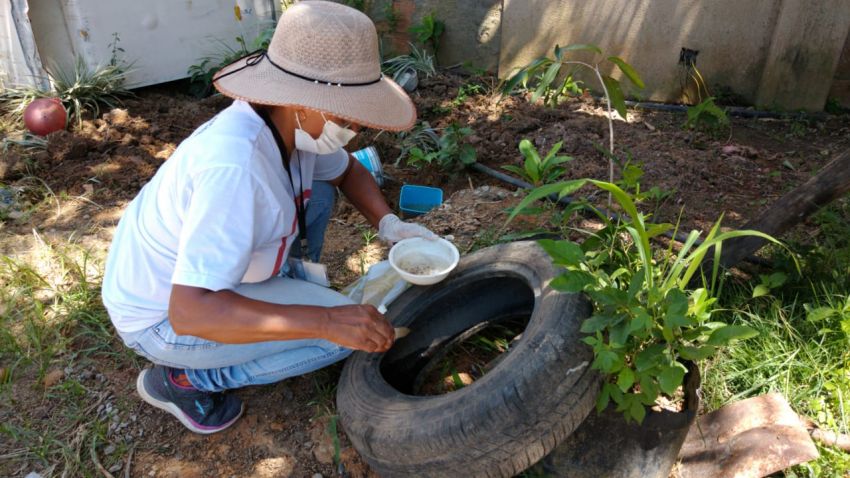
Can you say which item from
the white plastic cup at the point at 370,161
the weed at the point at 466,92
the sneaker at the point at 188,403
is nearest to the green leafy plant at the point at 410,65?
the weed at the point at 466,92

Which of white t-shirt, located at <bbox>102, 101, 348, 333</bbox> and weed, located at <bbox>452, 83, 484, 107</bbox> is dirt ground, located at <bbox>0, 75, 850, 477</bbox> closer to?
weed, located at <bbox>452, 83, 484, 107</bbox>

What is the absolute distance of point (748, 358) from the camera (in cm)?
221

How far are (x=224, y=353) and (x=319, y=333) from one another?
0.46 m

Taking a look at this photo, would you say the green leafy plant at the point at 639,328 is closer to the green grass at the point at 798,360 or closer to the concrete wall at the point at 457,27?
the green grass at the point at 798,360

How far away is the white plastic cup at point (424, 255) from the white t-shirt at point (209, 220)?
0.42 m

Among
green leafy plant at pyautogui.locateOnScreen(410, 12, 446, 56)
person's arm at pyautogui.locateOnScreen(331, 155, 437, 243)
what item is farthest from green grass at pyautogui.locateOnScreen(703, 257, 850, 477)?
green leafy plant at pyautogui.locateOnScreen(410, 12, 446, 56)

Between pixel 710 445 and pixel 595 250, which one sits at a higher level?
pixel 595 250

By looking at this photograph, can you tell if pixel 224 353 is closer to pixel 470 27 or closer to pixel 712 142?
pixel 712 142

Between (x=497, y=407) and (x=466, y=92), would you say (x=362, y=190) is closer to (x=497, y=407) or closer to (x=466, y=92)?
(x=497, y=407)

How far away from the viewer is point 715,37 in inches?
170

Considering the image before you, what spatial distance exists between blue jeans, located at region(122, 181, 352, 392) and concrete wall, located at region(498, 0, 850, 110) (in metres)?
3.30

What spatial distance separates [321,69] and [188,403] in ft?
3.99

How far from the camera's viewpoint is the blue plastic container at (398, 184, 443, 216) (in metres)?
3.44

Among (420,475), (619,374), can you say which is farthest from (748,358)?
(420,475)
